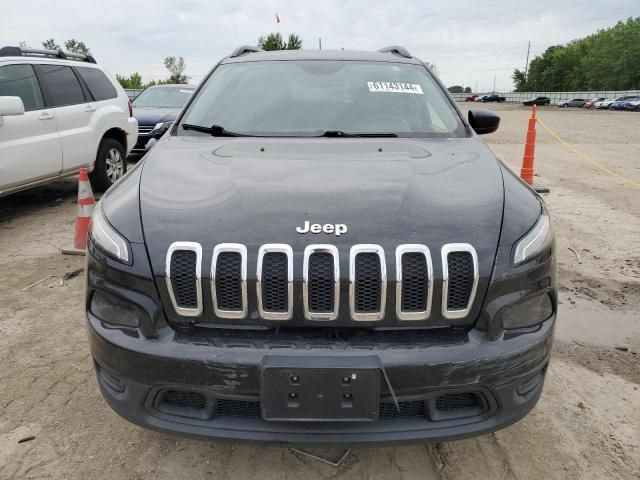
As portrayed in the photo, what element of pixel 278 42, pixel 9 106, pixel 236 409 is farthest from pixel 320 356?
pixel 278 42

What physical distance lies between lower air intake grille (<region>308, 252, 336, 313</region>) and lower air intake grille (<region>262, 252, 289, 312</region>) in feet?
0.28

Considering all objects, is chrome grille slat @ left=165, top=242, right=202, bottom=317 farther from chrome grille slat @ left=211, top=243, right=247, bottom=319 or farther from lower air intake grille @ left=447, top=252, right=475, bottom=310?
lower air intake grille @ left=447, top=252, right=475, bottom=310

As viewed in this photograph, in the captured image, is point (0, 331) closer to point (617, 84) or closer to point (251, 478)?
point (251, 478)

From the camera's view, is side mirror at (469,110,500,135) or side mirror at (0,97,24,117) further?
side mirror at (0,97,24,117)

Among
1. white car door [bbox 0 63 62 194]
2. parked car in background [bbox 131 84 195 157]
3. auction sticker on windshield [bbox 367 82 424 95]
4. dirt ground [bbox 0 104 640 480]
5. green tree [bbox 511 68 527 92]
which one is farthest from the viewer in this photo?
green tree [bbox 511 68 527 92]

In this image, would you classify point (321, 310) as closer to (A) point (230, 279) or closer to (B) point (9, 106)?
(A) point (230, 279)

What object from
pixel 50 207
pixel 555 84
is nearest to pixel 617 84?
pixel 555 84

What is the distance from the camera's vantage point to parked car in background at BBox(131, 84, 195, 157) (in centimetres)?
936

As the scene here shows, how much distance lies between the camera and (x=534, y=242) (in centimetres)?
196

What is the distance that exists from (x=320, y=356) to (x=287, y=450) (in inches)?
31.2

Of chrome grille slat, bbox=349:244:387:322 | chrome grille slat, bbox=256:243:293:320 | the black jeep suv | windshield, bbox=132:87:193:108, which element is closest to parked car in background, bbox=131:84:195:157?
windshield, bbox=132:87:193:108

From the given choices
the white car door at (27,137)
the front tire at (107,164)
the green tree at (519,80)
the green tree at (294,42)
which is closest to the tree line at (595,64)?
the green tree at (519,80)

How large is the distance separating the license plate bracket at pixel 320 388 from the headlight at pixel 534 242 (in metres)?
0.66

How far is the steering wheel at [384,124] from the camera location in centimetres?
297
